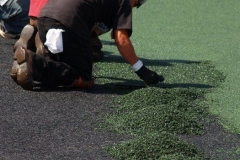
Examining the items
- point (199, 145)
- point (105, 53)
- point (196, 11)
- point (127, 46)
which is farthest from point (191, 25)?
point (199, 145)

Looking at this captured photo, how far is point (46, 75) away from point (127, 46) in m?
0.75

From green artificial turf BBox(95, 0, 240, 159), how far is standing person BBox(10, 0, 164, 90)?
1.23 ft

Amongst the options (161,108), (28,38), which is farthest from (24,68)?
(161,108)

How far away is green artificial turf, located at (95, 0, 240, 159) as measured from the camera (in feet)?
15.9

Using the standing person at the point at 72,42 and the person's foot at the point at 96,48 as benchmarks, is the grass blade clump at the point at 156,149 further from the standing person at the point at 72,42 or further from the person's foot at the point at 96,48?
the person's foot at the point at 96,48

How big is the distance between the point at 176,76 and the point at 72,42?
3.99 feet

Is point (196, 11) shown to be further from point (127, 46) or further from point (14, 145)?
point (14, 145)

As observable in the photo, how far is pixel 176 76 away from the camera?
21.8 feet

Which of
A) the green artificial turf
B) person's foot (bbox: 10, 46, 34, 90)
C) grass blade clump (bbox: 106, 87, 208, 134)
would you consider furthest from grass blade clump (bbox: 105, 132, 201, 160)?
person's foot (bbox: 10, 46, 34, 90)

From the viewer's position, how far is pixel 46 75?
5.92 meters

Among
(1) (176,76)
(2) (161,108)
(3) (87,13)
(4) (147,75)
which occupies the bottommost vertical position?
(1) (176,76)

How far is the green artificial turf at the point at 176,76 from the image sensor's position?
15.9 ft

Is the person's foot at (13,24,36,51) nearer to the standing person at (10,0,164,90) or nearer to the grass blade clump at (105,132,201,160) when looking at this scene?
the standing person at (10,0,164,90)

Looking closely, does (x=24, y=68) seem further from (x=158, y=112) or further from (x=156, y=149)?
(x=156, y=149)
